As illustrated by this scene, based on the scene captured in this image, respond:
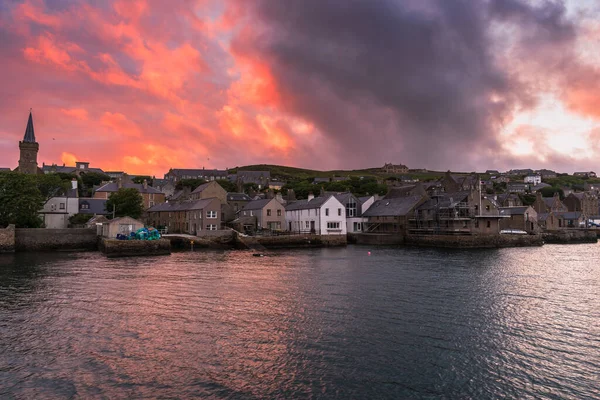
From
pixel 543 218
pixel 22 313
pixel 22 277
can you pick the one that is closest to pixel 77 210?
pixel 22 277

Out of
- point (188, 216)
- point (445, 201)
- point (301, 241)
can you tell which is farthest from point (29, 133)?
point (445, 201)

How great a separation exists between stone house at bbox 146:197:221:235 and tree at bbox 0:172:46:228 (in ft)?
84.5

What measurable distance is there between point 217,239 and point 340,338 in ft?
176

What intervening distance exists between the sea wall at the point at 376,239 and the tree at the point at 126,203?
47.3 m

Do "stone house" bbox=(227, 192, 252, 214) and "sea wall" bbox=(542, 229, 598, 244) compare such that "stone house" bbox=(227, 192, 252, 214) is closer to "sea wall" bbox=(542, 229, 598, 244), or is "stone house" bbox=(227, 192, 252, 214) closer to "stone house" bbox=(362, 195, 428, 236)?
"stone house" bbox=(362, 195, 428, 236)

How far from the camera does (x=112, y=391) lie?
43.0ft

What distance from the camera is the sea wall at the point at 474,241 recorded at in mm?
68562

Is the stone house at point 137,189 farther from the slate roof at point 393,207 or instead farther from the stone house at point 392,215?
the slate roof at point 393,207

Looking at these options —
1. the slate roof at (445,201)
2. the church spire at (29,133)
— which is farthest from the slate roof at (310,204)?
the church spire at (29,133)

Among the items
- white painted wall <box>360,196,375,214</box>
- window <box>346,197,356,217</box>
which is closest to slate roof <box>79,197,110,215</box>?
window <box>346,197,356,217</box>

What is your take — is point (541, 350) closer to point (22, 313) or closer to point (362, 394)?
point (362, 394)

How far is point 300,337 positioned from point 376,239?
6253 centimetres

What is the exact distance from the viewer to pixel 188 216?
265 feet

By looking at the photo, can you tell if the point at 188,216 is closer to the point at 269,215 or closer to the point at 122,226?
the point at 269,215
